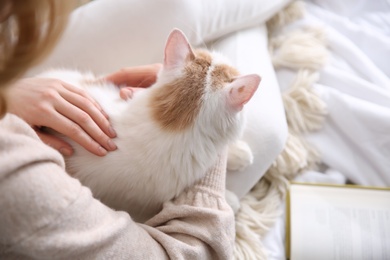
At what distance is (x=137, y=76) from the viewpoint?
35.1 inches

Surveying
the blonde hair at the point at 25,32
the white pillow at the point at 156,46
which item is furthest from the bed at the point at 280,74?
the blonde hair at the point at 25,32

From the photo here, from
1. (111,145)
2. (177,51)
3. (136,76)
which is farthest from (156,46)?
(111,145)

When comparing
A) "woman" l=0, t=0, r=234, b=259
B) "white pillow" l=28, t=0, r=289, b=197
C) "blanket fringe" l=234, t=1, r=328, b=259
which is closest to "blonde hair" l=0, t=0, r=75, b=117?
"woman" l=0, t=0, r=234, b=259

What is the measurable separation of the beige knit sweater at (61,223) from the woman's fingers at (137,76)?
331mm

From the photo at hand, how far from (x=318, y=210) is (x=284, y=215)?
0.08m

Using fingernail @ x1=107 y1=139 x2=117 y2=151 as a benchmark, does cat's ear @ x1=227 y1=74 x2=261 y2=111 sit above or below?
above

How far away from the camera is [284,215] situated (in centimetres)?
99

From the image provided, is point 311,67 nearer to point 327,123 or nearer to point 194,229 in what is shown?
point 327,123

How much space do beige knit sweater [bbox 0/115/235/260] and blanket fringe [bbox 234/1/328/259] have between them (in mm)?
258

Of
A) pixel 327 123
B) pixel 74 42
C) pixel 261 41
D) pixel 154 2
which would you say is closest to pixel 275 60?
pixel 261 41

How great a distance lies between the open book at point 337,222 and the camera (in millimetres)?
929

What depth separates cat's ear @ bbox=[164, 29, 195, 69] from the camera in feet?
2.42

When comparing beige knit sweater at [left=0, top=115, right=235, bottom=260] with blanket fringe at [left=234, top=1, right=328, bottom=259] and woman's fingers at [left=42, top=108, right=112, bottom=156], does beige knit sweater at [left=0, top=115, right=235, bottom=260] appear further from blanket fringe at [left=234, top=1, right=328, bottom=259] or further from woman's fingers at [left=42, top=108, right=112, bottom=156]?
blanket fringe at [left=234, top=1, right=328, bottom=259]

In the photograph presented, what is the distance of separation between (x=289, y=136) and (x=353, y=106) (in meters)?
0.18
